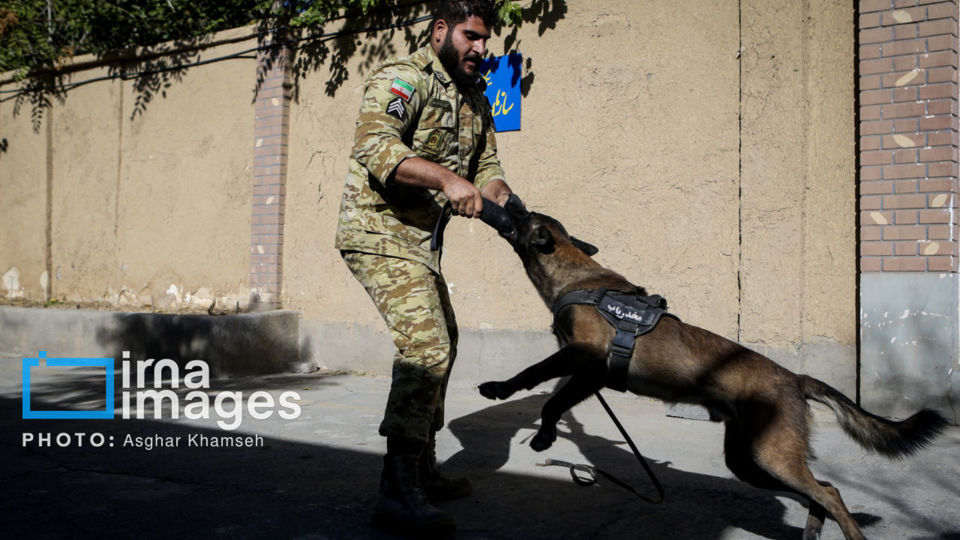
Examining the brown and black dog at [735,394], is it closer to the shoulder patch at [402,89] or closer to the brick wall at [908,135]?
the shoulder patch at [402,89]

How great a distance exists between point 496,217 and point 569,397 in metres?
0.73

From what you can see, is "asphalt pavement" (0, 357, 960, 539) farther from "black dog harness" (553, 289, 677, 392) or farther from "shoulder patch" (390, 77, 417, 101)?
"shoulder patch" (390, 77, 417, 101)

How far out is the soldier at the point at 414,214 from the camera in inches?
104

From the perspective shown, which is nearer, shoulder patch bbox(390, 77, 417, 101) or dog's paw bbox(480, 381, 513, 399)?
dog's paw bbox(480, 381, 513, 399)

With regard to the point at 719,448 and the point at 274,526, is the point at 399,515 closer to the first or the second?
the point at 274,526

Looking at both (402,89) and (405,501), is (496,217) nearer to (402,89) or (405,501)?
(402,89)

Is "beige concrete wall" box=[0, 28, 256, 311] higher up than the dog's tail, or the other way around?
"beige concrete wall" box=[0, 28, 256, 311]

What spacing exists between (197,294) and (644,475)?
603 cm

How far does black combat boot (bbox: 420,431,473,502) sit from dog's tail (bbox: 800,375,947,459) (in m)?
1.45

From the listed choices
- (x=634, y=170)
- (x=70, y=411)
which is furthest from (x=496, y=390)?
(x=70, y=411)

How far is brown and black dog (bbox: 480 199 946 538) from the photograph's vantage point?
8.15ft

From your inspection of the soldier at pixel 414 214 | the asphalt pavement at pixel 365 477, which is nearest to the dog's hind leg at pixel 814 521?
the asphalt pavement at pixel 365 477

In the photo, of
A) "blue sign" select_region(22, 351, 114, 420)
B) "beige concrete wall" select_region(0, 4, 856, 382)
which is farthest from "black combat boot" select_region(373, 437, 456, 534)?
"beige concrete wall" select_region(0, 4, 856, 382)

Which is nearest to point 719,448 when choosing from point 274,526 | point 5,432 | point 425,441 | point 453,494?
point 453,494
